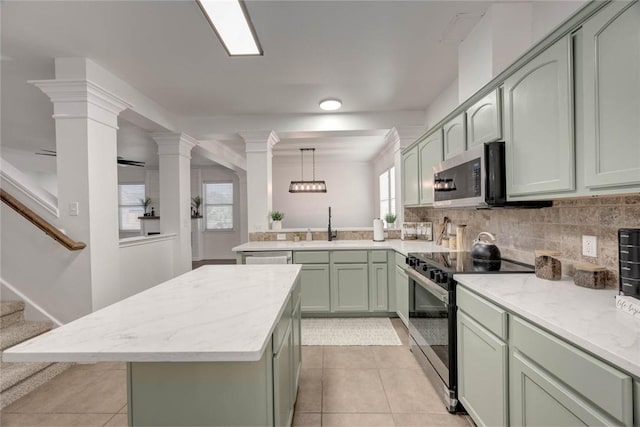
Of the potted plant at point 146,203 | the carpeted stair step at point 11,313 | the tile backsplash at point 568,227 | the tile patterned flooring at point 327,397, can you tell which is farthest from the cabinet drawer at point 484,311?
the potted plant at point 146,203

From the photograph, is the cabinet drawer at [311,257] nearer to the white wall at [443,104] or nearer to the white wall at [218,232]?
the white wall at [443,104]

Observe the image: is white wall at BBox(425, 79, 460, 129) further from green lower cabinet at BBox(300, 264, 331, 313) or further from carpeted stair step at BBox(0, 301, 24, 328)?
carpeted stair step at BBox(0, 301, 24, 328)

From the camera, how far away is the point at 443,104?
11.3 ft

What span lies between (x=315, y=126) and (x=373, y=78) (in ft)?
4.13

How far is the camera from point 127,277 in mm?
3338

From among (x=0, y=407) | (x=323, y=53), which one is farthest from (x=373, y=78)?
(x=0, y=407)

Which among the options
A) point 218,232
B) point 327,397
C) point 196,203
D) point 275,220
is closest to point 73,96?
point 275,220

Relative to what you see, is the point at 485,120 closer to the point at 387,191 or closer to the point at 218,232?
the point at 387,191

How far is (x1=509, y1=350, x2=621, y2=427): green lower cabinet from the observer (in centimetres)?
97

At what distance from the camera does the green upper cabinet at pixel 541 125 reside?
4.35ft

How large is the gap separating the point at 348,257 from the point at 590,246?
7.41 ft

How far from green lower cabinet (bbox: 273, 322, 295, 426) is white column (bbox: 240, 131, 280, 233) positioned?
2628mm

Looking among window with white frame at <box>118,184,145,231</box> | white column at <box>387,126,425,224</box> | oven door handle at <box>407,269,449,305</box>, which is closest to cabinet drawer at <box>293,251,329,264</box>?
oven door handle at <box>407,269,449,305</box>

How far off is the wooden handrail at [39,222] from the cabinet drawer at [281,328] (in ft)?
7.06
